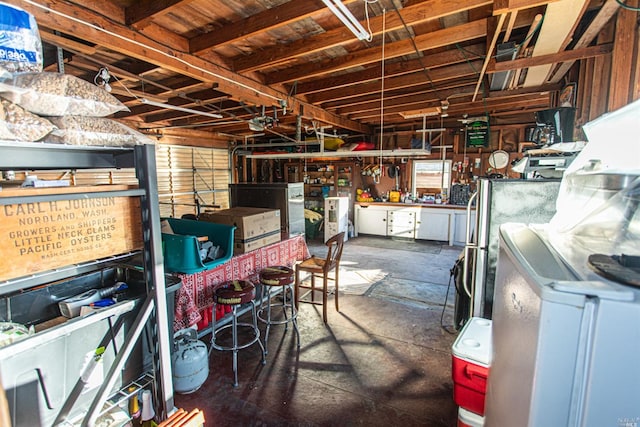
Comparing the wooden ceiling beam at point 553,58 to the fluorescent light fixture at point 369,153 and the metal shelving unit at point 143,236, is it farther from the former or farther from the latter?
the metal shelving unit at point 143,236

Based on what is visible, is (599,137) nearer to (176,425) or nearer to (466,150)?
(176,425)

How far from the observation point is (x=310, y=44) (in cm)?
271

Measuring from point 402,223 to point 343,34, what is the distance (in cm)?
578

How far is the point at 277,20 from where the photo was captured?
223 cm

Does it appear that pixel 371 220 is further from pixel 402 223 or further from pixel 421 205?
pixel 421 205

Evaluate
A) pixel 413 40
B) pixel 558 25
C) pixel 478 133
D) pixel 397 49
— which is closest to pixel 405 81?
pixel 397 49

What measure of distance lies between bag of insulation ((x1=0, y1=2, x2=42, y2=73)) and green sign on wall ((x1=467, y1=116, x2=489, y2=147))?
720cm

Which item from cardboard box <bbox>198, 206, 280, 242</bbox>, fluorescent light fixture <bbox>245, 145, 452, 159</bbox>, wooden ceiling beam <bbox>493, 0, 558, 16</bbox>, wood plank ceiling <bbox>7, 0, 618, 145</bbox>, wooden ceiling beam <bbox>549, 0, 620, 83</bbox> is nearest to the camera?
wooden ceiling beam <bbox>493, 0, 558, 16</bbox>

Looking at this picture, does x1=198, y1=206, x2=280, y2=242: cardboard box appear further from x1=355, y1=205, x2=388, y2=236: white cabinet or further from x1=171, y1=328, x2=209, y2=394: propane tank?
x1=355, y1=205, x2=388, y2=236: white cabinet

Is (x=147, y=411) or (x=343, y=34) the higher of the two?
(x=343, y=34)

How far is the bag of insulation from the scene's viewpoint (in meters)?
1.10

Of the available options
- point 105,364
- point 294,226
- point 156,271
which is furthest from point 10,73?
point 294,226

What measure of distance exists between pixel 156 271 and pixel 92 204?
1.37ft

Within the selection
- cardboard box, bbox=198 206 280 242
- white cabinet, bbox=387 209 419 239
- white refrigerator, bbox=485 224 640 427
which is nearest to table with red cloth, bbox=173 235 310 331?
cardboard box, bbox=198 206 280 242
